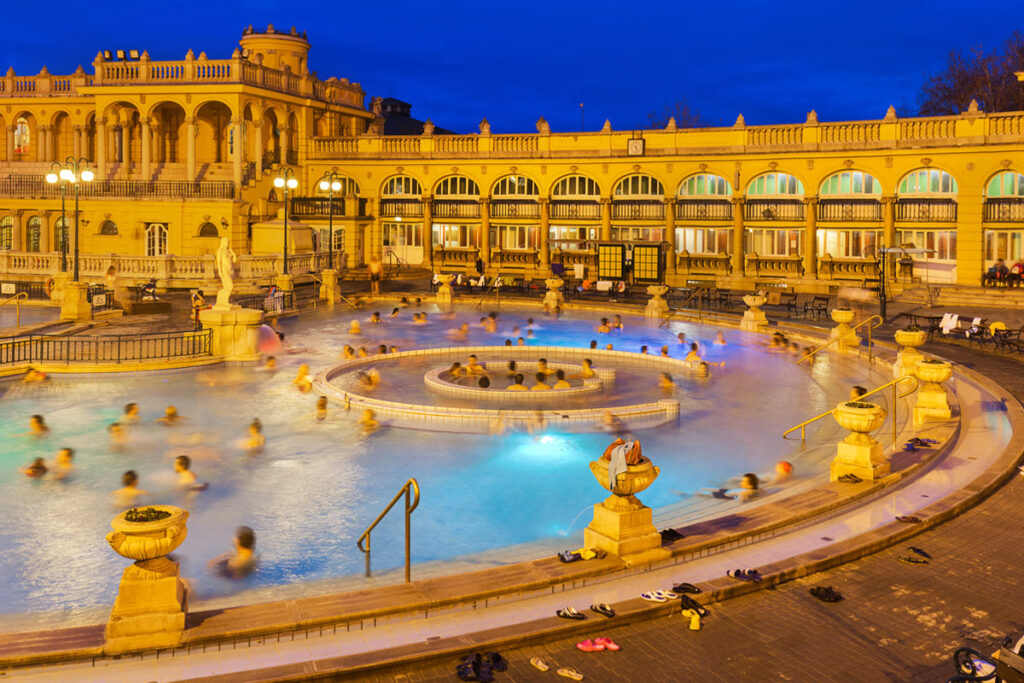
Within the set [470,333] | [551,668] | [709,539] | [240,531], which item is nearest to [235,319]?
[470,333]

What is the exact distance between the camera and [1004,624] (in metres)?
9.77

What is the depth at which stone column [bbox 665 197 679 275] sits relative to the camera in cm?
4988

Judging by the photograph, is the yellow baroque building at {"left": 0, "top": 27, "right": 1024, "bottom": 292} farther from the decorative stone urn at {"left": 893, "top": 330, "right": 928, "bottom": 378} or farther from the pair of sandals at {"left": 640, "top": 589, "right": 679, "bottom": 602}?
the pair of sandals at {"left": 640, "top": 589, "right": 679, "bottom": 602}

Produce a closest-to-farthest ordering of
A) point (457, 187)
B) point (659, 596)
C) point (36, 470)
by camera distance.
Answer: point (659, 596), point (36, 470), point (457, 187)

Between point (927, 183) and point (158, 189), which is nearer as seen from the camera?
point (927, 183)

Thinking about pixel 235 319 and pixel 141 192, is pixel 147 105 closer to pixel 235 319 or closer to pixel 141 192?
pixel 141 192

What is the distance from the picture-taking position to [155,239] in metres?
51.2

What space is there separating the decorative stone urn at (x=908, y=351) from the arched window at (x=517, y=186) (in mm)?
32552

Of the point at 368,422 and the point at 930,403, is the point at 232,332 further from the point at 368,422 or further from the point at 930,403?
the point at 930,403

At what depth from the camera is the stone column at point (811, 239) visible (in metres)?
46.6

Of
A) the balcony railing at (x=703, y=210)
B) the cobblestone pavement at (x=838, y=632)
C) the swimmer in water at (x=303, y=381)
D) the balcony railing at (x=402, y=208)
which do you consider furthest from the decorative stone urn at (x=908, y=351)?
the balcony railing at (x=402, y=208)

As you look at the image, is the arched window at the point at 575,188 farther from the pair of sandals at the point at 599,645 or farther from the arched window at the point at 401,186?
the pair of sandals at the point at 599,645

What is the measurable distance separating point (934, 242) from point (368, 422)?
113 ft

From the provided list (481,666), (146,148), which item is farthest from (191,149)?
(481,666)
